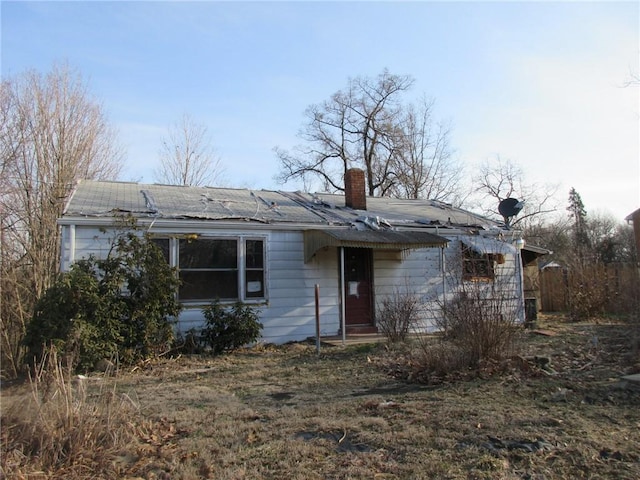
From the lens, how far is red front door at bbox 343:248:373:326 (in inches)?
500

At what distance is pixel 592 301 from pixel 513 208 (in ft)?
12.9

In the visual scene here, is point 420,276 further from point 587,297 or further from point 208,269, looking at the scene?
point 587,297

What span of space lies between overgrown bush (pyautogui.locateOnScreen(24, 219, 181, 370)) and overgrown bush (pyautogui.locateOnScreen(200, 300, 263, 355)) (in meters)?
1.09

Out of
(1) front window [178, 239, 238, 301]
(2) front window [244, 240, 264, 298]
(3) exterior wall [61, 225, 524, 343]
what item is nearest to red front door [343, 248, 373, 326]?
(3) exterior wall [61, 225, 524, 343]

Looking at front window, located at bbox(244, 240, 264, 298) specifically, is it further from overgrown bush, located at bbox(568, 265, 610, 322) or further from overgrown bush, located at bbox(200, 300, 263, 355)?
overgrown bush, located at bbox(568, 265, 610, 322)

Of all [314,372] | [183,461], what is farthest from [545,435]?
[314,372]

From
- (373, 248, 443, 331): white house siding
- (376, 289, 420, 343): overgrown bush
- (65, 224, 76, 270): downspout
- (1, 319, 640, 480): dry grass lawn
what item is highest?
(65, 224, 76, 270): downspout

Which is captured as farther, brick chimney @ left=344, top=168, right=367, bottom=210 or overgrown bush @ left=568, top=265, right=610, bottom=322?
overgrown bush @ left=568, top=265, right=610, bottom=322

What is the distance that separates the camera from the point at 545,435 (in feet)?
14.6

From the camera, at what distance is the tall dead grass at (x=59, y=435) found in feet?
12.3

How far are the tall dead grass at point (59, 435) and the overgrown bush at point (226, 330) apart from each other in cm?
602

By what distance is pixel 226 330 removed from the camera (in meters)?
10.5

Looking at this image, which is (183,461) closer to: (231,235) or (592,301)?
(231,235)

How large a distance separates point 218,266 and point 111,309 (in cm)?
305
